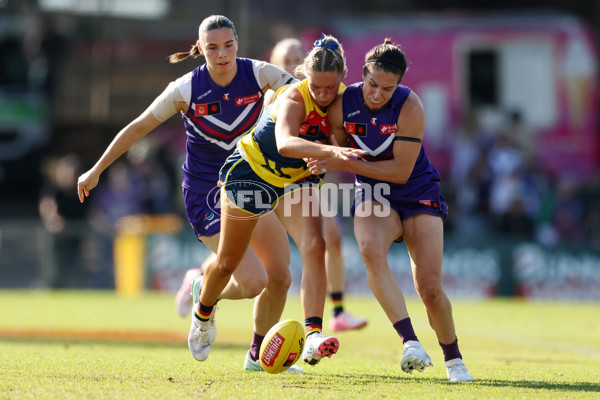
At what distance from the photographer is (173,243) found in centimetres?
1672

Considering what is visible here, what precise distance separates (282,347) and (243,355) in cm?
191

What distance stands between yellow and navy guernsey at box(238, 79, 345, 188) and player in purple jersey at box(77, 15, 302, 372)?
487 millimetres

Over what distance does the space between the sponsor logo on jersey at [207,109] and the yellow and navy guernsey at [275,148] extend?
0.51 m

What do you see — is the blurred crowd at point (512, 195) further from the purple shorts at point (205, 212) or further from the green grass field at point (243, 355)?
the purple shorts at point (205, 212)

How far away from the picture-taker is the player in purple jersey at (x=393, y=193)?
6.01 metres

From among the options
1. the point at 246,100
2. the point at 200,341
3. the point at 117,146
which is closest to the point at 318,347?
the point at 200,341

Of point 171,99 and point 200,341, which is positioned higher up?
point 171,99

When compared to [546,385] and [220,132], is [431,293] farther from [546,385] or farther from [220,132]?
[220,132]

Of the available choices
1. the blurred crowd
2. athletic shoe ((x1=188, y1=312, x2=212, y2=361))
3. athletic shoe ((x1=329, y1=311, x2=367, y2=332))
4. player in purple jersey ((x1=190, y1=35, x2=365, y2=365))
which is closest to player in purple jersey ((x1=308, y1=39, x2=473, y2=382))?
player in purple jersey ((x1=190, y1=35, x2=365, y2=365))

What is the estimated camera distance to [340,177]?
1912 centimetres

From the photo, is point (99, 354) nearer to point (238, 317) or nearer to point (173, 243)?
point (238, 317)

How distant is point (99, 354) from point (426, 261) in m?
2.94

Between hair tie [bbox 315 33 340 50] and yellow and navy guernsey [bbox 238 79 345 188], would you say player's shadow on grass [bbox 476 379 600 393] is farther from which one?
hair tie [bbox 315 33 340 50]

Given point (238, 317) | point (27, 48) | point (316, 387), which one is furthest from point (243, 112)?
point (27, 48)
